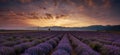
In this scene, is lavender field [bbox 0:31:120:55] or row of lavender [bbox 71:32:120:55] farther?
row of lavender [bbox 71:32:120:55]

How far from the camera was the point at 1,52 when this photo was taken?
8023 mm

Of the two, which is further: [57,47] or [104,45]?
[104,45]

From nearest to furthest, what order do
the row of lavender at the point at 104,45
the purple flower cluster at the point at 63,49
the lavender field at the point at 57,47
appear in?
the purple flower cluster at the point at 63,49
the lavender field at the point at 57,47
the row of lavender at the point at 104,45

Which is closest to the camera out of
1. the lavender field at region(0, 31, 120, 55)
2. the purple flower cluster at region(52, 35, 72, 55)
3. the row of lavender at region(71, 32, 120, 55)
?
the purple flower cluster at region(52, 35, 72, 55)

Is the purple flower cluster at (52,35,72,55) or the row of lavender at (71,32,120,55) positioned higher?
the purple flower cluster at (52,35,72,55)

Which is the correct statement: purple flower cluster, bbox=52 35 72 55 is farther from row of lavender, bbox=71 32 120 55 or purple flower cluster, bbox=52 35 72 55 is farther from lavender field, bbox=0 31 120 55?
row of lavender, bbox=71 32 120 55

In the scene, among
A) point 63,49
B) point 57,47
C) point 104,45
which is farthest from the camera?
point 104,45

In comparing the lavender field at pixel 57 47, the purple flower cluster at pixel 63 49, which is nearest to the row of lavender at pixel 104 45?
the lavender field at pixel 57 47

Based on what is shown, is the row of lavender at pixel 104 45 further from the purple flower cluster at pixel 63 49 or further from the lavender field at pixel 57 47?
the purple flower cluster at pixel 63 49

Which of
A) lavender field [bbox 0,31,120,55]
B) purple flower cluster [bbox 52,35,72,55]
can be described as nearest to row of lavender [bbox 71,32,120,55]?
lavender field [bbox 0,31,120,55]

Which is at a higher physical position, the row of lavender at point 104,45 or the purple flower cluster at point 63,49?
the purple flower cluster at point 63,49

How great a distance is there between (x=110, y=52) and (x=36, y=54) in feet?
10.9

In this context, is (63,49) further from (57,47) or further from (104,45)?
(104,45)

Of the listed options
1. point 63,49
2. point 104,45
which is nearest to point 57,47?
point 63,49
